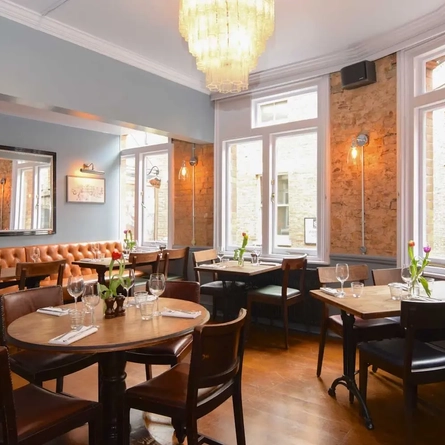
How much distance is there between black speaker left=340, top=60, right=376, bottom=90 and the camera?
4.20 meters

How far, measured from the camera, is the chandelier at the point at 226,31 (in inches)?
99.9

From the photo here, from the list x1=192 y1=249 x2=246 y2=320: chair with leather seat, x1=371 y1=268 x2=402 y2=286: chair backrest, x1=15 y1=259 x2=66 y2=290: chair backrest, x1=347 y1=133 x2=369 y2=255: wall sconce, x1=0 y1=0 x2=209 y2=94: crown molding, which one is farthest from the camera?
x1=192 y1=249 x2=246 y2=320: chair with leather seat

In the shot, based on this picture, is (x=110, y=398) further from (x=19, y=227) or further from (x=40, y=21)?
(x=19, y=227)

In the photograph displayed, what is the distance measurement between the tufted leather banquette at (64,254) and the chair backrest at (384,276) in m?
3.67

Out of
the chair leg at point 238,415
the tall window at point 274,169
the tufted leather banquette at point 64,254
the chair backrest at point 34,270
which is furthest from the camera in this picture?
the tufted leather banquette at point 64,254

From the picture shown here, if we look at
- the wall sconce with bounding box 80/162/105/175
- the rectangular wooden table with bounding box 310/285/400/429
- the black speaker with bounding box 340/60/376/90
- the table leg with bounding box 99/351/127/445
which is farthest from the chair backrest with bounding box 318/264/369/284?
the wall sconce with bounding box 80/162/105/175

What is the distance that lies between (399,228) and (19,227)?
514cm

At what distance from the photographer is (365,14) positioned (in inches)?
142

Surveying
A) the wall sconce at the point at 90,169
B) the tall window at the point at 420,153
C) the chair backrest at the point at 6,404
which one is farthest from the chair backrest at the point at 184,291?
the wall sconce at the point at 90,169

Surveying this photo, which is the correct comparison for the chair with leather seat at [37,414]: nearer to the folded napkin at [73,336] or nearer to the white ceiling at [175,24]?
the folded napkin at [73,336]

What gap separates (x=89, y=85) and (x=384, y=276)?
3526 millimetres

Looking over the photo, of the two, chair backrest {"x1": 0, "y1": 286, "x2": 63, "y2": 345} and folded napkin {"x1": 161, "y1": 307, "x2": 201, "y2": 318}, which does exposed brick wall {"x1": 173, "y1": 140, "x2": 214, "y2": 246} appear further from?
folded napkin {"x1": 161, "y1": 307, "x2": 201, "y2": 318}

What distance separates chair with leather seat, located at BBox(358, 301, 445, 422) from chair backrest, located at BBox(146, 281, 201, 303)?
1.30 meters

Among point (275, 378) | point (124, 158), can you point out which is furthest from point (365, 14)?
point (124, 158)
